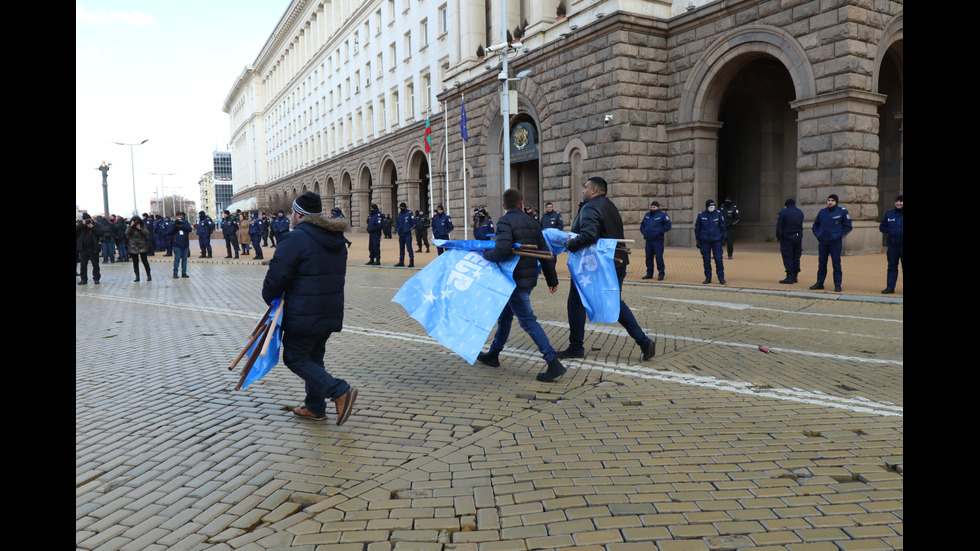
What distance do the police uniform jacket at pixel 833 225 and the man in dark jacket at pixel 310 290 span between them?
35.7 ft

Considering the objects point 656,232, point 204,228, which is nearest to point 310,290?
point 656,232

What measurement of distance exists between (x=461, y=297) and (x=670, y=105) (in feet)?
62.1

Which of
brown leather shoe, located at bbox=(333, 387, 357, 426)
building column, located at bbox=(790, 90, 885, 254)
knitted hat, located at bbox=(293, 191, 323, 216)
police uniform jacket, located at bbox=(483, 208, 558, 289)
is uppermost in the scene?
building column, located at bbox=(790, 90, 885, 254)

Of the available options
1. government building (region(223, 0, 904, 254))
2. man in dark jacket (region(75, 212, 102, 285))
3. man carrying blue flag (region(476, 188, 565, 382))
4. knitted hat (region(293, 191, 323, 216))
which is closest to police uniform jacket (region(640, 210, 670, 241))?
government building (region(223, 0, 904, 254))

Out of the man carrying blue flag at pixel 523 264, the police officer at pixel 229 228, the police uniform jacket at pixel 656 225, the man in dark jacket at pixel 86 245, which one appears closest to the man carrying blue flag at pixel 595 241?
the man carrying blue flag at pixel 523 264

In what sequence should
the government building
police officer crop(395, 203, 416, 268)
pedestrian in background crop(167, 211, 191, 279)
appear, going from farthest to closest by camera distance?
police officer crop(395, 203, 416, 268)
pedestrian in background crop(167, 211, 191, 279)
the government building

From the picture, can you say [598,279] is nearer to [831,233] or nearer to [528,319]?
[528,319]

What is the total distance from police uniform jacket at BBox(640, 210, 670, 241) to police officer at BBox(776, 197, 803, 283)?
237cm

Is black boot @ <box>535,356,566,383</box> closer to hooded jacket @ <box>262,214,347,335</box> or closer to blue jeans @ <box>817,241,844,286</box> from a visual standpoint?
hooded jacket @ <box>262,214,347,335</box>

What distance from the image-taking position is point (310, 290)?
4.83m

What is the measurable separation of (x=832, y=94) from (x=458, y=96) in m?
18.2

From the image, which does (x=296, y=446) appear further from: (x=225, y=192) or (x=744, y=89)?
(x=225, y=192)

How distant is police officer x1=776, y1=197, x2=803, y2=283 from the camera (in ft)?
44.3
